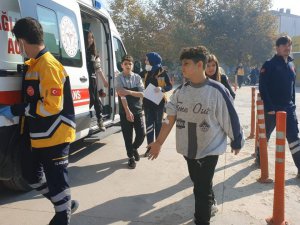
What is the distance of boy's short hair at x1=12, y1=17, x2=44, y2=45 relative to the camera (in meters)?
3.03

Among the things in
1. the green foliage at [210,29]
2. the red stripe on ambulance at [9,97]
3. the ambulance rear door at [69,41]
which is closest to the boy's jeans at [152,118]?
the ambulance rear door at [69,41]

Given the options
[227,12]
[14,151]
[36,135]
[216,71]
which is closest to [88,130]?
[14,151]

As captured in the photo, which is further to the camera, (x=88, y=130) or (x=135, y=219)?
(x=88, y=130)

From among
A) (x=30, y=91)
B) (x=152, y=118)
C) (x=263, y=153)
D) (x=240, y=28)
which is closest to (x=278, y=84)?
(x=263, y=153)

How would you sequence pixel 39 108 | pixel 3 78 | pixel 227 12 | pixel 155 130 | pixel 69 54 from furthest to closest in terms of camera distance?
pixel 227 12, pixel 155 130, pixel 69 54, pixel 3 78, pixel 39 108

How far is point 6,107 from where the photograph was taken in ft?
12.1

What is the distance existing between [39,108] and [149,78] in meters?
3.28

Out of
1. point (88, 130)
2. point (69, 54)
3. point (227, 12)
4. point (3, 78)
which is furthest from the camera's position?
point (227, 12)

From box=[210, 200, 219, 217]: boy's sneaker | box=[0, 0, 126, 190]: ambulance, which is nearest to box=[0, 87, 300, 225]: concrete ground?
box=[210, 200, 219, 217]: boy's sneaker

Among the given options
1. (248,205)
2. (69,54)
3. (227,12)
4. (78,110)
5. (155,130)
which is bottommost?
(248,205)

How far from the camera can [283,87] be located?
5133mm

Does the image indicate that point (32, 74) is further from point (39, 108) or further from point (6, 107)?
point (6, 107)

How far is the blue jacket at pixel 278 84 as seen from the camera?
5.13 metres

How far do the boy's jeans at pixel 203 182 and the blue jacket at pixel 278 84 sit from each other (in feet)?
7.74
